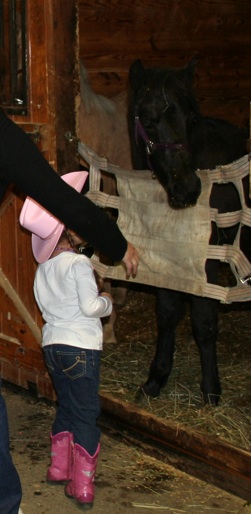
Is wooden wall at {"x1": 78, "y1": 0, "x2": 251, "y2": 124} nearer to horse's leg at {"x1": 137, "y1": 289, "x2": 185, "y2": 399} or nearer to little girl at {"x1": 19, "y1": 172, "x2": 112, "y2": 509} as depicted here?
horse's leg at {"x1": 137, "y1": 289, "x2": 185, "y2": 399}

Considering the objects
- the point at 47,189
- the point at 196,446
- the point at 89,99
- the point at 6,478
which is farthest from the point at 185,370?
the point at 47,189

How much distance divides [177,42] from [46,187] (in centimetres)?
514

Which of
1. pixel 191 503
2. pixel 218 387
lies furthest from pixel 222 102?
pixel 191 503

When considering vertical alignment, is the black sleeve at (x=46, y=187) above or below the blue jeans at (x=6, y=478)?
above

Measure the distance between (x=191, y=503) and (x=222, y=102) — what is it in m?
4.87

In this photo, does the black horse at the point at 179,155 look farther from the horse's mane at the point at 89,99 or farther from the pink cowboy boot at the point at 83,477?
the horse's mane at the point at 89,99

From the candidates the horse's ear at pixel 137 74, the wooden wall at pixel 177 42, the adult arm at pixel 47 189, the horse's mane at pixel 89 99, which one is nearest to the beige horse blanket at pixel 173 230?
the horse's ear at pixel 137 74

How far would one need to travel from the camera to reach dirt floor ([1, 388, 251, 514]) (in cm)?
315

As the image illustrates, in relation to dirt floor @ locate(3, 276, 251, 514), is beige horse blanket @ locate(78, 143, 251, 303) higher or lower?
higher

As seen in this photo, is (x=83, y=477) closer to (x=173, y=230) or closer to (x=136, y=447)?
(x=136, y=447)

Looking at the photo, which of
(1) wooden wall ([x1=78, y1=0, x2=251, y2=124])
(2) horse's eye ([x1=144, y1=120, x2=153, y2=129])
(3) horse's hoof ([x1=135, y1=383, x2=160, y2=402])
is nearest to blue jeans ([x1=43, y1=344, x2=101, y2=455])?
(3) horse's hoof ([x1=135, y1=383, x2=160, y2=402])

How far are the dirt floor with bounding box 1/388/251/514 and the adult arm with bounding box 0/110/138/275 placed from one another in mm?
1286

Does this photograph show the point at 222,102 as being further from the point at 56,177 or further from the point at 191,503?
the point at 56,177

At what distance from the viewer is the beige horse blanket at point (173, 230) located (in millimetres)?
3293
